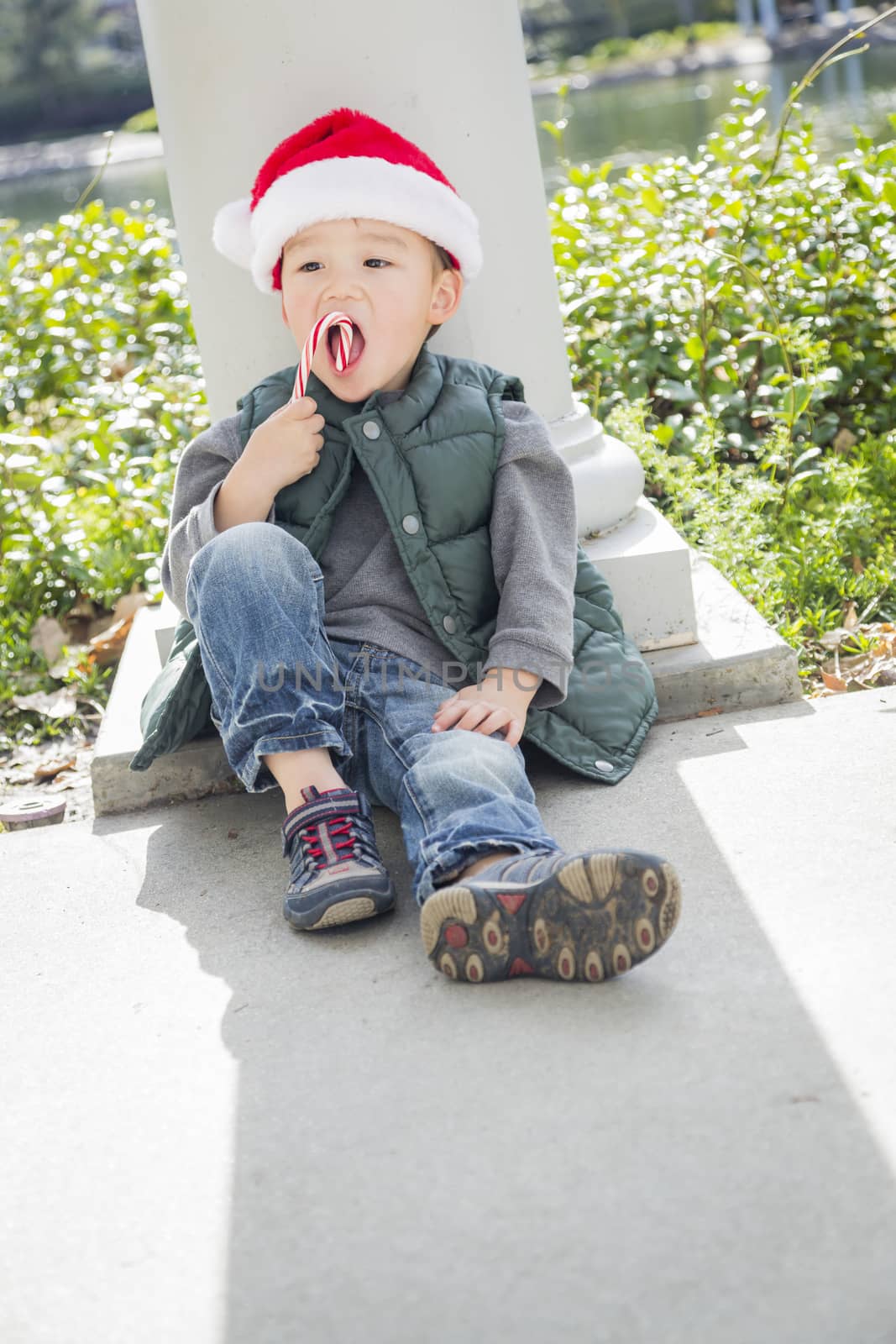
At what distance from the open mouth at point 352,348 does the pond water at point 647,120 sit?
6.76ft

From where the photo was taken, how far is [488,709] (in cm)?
213

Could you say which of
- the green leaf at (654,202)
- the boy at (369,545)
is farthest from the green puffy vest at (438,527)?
the green leaf at (654,202)

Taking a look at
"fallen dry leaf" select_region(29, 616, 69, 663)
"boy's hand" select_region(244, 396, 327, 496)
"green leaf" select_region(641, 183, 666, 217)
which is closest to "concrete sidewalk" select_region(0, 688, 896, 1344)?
"boy's hand" select_region(244, 396, 327, 496)

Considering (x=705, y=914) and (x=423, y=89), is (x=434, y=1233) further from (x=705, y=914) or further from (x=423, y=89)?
(x=423, y=89)

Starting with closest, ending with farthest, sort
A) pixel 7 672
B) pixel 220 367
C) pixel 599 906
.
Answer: pixel 599 906 → pixel 220 367 → pixel 7 672

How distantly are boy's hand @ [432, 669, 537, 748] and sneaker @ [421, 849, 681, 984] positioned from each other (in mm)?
369

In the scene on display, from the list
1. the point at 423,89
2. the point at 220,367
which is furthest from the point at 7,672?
the point at 423,89

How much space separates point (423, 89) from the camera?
8.39ft

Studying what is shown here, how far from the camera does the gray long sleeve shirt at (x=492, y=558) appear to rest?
222 cm

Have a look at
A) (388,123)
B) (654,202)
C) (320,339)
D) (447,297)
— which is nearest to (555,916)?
(320,339)

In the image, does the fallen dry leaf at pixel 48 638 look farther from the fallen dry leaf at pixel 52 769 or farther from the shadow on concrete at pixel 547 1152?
the shadow on concrete at pixel 547 1152

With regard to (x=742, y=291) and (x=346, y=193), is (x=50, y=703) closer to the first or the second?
(x=346, y=193)

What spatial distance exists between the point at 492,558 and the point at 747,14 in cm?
4437

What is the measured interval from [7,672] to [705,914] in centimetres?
222
